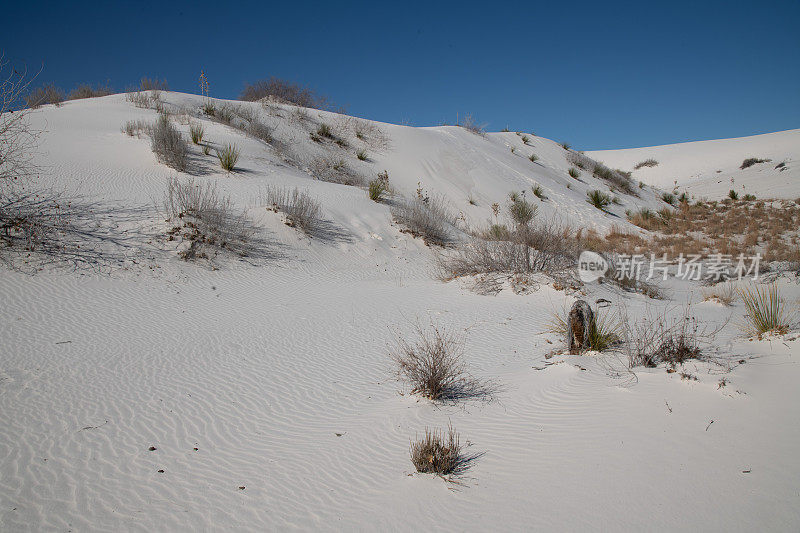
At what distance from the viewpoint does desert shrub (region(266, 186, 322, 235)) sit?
32.3 ft

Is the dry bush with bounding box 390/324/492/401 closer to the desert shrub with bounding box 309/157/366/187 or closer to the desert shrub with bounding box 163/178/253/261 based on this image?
the desert shrub with bounding box 163/178/253/261

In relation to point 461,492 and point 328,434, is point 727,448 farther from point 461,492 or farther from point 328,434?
point 328,434

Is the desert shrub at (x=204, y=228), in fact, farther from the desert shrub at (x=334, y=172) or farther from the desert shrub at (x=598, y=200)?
the desert shrub at (x=598, y=200)

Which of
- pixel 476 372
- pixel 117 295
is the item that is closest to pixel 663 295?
pixel 476 372

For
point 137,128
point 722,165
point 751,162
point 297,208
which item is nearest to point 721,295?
point 297,208

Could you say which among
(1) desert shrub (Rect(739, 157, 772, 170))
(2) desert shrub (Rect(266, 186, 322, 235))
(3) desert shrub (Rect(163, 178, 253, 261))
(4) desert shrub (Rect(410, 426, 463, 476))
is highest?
(1) desert shrub (Rect(739, 157, 772, 170))

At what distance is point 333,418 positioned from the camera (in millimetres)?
3479

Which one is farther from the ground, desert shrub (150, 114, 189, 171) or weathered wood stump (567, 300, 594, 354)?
desert shrub (150, 114, 189, 171)

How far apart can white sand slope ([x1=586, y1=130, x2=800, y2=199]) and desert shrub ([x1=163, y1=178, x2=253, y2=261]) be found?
2460 centimetres

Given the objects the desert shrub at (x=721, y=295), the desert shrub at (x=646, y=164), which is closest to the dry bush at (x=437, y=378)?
the desert shrub at (x=721, y=295)

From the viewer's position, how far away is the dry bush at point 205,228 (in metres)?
7.91

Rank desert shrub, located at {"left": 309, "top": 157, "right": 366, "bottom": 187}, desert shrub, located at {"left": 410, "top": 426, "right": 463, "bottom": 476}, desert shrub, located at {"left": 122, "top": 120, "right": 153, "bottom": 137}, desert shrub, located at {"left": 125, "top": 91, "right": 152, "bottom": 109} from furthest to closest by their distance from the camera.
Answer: desert shrub, located at {"left": 125, "top": 91, "right": 152, "bottom": 109} → desert shrub, located at {"left": 309, "top": 157, "right": 366, "bottom": 187} → desert shrub, located at {"left": 122, "top": 120, "right": 153, "bottom": 137} → desert shrub, located at {"left": 410, "top": 426, "right": 463, "bottom": 476}

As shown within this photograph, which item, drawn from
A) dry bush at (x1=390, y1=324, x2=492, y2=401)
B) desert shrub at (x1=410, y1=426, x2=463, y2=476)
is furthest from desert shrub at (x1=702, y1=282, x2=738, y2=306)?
desert shrub at (x1=410, y1=426, x2=463, y2=476)

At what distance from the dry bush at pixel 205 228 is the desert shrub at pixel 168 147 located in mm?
2080
